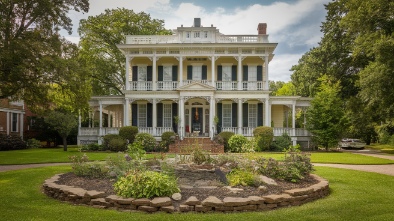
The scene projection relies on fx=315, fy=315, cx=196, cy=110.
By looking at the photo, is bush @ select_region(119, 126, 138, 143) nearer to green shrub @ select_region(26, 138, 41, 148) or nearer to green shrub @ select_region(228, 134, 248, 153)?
green shrub @ select_region(228, 134, 248, 153)

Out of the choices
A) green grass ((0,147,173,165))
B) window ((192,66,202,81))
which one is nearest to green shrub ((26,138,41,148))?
green grass ((0,147,173,165))

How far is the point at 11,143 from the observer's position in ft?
96.3

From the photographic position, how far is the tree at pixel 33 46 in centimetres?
1536

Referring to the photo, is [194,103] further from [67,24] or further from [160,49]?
[67,24]

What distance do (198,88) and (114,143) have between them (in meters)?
8.24

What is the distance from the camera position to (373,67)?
20906 millimetres

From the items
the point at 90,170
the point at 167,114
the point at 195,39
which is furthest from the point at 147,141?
the point at 90,170

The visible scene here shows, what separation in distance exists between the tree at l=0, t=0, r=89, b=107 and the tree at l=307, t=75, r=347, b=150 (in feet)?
64.1

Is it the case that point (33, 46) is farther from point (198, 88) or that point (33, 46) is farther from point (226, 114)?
point (226, 114)

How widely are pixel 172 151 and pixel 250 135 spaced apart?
23.4 feet

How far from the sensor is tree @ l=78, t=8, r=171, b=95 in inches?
1332

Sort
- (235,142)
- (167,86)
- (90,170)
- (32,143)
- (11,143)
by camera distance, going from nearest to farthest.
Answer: (90,170), (235,142), (167,86), (11,143), (32,143)

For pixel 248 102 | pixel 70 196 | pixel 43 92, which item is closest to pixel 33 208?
pixel 70 196

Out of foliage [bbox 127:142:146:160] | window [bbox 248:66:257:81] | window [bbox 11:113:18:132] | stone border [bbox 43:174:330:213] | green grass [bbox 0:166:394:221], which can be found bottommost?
green grass [bbox 0:166:394:221]
